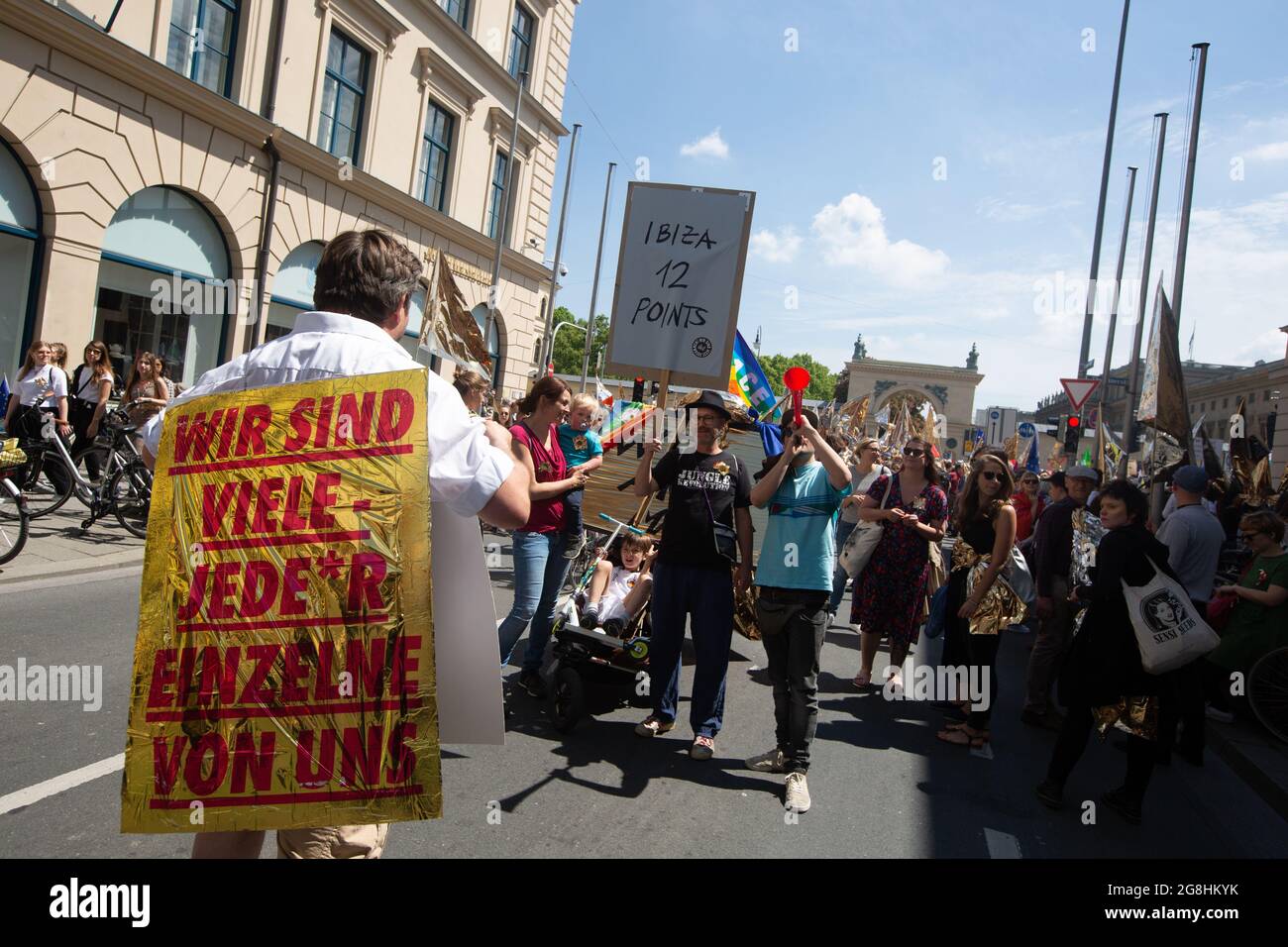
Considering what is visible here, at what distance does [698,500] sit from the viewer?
4.96 meters


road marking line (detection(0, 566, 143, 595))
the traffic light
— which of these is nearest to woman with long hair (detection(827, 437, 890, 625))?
road marking line (detection(0, 566, 143, 595))

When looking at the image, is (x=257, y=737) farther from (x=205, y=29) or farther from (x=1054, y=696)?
(x=205, y=29)

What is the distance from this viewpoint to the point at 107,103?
12781 millimetres

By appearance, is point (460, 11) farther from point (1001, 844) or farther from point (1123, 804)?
point (1001, 844)

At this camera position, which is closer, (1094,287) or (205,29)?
(205,29)

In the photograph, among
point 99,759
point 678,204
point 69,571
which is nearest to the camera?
point 99,759

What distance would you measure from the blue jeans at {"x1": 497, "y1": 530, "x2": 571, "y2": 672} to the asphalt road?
0.50 metres

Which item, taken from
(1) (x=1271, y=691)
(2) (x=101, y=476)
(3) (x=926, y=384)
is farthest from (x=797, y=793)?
(3) (x=926, y=384)

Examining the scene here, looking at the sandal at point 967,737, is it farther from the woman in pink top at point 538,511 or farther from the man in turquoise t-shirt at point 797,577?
the woman in pink top at point 538,511

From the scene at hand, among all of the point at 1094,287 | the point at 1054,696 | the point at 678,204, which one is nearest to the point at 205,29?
the point at 678,204

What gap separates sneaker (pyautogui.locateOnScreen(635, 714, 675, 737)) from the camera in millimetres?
5234

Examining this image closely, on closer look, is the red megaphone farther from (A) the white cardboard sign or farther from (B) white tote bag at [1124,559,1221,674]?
(B) white tote bag at [1124,559,1221,674]

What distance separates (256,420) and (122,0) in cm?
1422

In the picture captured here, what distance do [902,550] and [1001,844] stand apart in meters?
2.95
